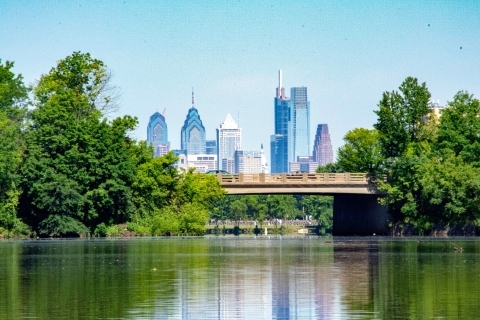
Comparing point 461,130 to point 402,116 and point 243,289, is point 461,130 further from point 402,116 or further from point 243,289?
point 243,289

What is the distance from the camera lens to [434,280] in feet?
90.3

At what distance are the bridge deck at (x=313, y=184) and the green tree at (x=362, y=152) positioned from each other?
6631 millimetres

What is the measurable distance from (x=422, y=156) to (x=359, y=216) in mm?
15365

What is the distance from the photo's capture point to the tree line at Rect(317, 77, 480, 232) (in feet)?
279

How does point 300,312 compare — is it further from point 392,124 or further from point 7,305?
point 392,124

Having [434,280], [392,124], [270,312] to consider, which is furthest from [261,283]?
[392,124]

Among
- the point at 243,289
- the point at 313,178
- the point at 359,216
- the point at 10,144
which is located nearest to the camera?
the point at 243,289

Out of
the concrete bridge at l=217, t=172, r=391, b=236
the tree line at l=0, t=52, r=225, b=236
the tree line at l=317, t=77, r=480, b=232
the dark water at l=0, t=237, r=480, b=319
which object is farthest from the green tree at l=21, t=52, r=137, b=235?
the dark water at l=0, t=237, r=480, b=319

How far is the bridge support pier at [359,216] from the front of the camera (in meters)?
100

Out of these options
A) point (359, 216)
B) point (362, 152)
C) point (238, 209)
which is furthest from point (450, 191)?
point (238, 209)

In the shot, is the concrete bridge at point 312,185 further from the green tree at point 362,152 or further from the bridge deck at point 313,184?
the green tree at point 362,152

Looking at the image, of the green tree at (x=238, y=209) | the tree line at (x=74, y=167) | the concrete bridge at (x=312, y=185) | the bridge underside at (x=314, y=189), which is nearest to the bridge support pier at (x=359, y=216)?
the concrete bridge at (x=312, y=185)

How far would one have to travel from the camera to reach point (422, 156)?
9094cm

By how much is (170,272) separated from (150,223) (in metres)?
58.0
